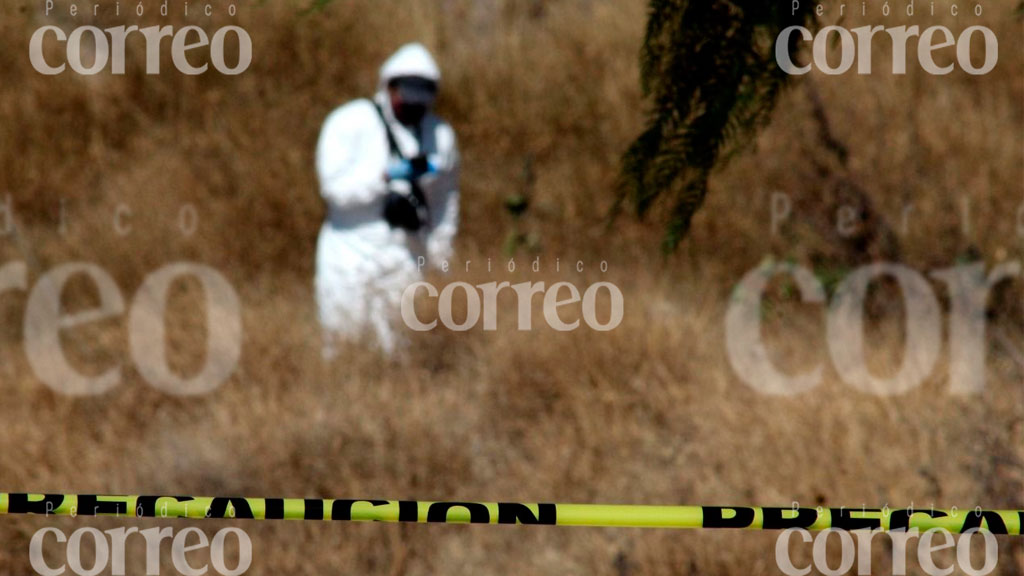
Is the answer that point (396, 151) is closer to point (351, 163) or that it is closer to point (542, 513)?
point (351, 163)

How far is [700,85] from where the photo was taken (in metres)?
2.91

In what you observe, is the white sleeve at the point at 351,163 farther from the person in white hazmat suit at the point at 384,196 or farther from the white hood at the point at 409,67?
the white hood at the point at 409,67

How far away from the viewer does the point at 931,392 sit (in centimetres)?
557

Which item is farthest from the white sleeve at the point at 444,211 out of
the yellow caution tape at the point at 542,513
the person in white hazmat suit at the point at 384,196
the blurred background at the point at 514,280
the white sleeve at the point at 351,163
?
the yellow caution tape at the point at 542,513

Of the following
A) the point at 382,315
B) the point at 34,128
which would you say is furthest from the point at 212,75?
the point at 382,315

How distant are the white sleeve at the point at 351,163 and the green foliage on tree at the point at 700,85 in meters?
3.70

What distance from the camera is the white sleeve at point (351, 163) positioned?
6594 mm

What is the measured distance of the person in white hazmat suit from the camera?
6.55 metres

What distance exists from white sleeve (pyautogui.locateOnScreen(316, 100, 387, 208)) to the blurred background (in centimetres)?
Answer: 75

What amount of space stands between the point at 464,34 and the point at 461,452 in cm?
604

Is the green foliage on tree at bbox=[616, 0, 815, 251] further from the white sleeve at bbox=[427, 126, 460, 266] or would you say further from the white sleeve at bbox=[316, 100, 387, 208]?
the white sleeve at bbox=[427, 126, 460, 266]

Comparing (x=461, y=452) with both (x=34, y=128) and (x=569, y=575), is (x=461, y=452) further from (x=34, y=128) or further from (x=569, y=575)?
(x=34, y=128)

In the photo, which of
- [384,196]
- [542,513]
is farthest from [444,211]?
[542,513]

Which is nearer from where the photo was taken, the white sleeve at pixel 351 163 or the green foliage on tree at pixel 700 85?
the green foliage on tree at pixel 700 85
